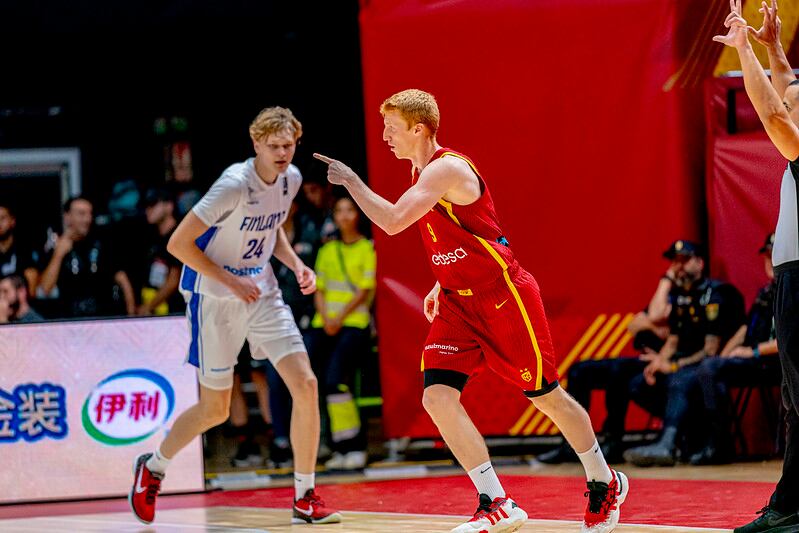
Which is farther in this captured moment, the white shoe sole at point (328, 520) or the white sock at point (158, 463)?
the white sock at point (158, 463)

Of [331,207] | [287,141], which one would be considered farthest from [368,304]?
[287,141]

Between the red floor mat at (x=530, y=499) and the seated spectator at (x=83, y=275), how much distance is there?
203 centimetres

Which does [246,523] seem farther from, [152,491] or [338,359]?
[338,359]

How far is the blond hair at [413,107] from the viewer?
524cm

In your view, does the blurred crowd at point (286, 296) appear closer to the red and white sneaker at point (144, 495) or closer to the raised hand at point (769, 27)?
the red and white sneaker at point (144, 495)

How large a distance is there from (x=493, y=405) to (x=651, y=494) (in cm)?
270

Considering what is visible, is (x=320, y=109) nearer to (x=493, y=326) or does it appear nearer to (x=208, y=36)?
(x=208, y=36)

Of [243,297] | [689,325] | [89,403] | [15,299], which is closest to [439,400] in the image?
[243,297]

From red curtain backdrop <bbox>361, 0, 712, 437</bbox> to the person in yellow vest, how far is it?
384 mm

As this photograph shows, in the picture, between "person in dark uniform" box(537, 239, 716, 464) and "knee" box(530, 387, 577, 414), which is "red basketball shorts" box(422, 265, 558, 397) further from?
"person in dark uniform" box(537, 239, 716, 464)

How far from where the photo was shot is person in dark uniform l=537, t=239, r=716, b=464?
886 cm

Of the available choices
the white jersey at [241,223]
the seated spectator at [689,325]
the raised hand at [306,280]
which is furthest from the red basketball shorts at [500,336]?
the seated spectator at [689,325]

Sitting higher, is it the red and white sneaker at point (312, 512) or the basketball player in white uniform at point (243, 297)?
the basketball player in white uniform at point (243, 297)

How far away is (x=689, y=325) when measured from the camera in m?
8.86
